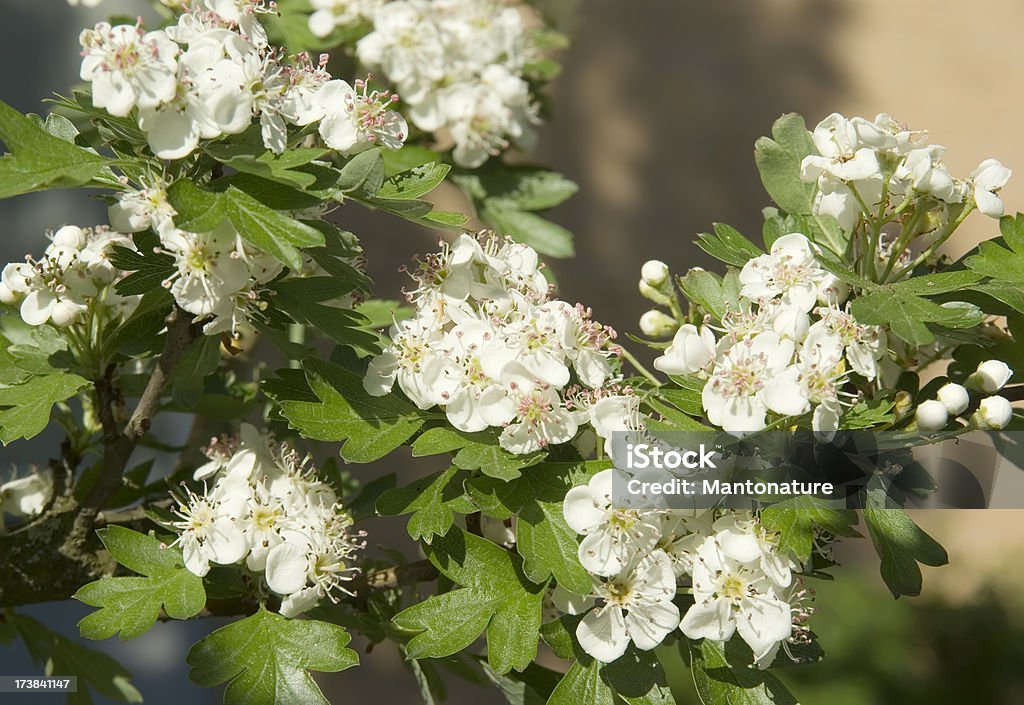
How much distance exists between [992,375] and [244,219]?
650 mm

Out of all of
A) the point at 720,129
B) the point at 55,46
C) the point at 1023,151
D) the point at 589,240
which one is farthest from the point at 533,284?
the point at 1023,151

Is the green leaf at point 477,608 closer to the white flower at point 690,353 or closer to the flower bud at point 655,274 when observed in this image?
the white flower at point 690,353

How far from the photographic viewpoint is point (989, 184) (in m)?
0.95

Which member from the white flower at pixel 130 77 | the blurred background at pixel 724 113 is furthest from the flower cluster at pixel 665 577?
the blurred background at pixel 724 113

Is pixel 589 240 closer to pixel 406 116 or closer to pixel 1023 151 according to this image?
pixel 1023 151

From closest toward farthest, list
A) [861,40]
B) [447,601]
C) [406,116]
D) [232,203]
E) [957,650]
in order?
[232,203]
[447,601]
[406,116]
[957,650]
[861,40]

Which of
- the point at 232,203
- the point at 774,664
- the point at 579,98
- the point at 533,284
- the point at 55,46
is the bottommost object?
the point at 579,98

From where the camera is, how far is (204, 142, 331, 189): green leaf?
765 mm

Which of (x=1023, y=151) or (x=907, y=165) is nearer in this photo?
(x=907, y=165)

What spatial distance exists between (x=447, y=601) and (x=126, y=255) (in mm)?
407

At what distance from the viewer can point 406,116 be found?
4.90ft

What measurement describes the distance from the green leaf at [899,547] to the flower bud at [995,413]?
11 cm

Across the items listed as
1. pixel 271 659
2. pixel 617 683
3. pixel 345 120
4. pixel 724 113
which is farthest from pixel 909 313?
pixel 724 113

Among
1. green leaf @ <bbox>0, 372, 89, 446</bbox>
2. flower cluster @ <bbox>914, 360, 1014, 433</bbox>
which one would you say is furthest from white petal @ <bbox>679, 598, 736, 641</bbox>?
green leaf @ <bbox>0, 372, 89, 446</bbox>
